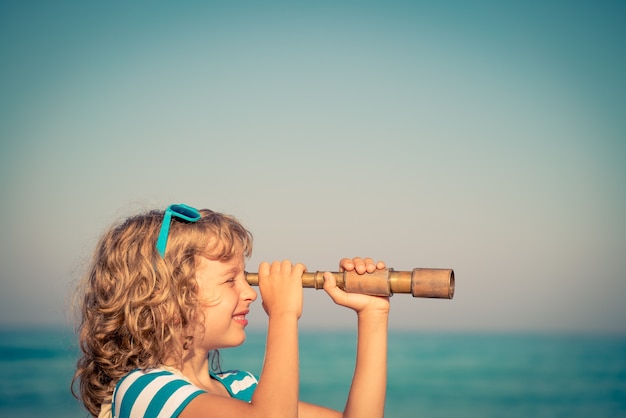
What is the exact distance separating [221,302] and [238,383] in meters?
0.51

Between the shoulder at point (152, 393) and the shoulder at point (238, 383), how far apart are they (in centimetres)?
42

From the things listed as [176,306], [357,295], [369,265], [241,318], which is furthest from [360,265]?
[176,306]

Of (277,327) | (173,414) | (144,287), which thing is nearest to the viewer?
(173,414)

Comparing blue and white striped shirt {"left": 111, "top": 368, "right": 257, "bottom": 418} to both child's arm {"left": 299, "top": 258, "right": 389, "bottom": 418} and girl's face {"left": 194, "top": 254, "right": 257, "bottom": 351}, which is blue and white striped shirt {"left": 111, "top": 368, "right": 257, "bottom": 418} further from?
child's arm {"left": 299, "top": 258, "right": 389, "bottom": 418}

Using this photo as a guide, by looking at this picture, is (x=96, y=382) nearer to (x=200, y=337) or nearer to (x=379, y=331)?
(x=200, y=337)

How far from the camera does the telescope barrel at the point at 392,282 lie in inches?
→ 88.7

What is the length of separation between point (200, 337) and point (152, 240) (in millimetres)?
357

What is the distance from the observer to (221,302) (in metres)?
2.36

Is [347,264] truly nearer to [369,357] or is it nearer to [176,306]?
[369,357]

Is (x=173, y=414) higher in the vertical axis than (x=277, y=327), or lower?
lower

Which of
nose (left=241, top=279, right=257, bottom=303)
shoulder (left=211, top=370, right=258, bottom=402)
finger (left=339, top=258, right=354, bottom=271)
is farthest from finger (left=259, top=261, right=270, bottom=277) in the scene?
shoulder (left=211, top=370, right=258, bottom=402)

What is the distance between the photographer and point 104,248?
251 centimetres

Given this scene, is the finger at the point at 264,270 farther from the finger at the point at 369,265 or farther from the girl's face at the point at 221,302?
the finger at the point at 369,265

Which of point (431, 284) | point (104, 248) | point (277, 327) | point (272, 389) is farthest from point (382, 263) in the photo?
point (104, 248)
